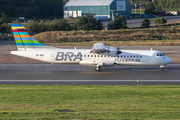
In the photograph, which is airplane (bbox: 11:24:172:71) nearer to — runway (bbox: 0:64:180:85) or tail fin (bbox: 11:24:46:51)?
tail fin (bbox: 11:24:46:51)

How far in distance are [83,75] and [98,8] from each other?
84.0 m

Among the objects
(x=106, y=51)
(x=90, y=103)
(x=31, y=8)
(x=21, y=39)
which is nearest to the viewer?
(x=90, y=103)

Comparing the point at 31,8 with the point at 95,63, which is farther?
the point at 31,8

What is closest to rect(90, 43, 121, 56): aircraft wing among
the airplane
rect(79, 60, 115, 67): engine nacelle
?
the airplane

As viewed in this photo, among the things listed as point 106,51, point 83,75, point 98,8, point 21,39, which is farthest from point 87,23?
point 83,75

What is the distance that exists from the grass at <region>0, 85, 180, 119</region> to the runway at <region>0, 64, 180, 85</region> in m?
5.22

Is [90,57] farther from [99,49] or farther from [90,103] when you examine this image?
[90,103]

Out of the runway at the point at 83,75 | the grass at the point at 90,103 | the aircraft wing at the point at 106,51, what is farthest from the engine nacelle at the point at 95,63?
the grass at the point at 90,103

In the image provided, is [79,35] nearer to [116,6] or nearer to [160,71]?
[160,71]

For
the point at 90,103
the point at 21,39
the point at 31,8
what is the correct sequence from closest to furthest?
the point at 90,103
the point at 21,39
the point at 31,8

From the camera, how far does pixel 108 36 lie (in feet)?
224

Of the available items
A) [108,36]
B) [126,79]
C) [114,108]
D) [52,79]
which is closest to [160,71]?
[126,79]

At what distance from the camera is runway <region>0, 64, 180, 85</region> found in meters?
25.7

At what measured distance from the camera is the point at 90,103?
52.5 ft
